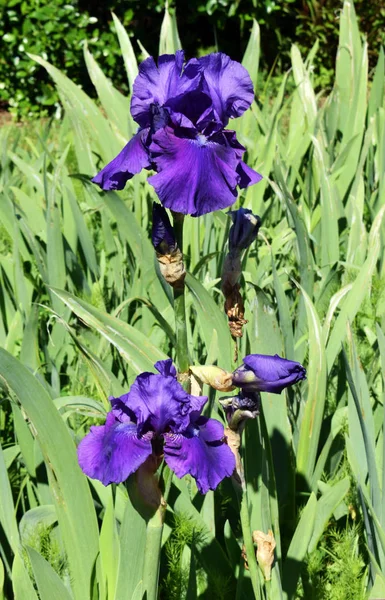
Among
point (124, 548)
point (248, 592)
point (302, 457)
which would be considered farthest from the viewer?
point (302, 457)

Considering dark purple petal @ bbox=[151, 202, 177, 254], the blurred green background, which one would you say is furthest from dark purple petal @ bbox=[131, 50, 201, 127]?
the blurred green background

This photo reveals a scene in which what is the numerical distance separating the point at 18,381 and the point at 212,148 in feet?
1.36

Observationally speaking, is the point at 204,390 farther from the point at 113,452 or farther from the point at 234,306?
the point at 113,452

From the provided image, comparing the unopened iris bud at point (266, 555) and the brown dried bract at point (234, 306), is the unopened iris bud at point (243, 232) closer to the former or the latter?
the brown dried bract at point (234, 306)

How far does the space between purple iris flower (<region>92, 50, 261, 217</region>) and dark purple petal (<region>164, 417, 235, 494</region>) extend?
227 mm

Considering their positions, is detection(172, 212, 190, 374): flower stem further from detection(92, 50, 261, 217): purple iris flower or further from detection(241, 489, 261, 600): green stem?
detection(241, 489, 261, 600): green stem

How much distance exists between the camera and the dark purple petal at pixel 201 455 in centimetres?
68

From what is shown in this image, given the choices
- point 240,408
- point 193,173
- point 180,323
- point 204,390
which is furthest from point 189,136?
point 204,390

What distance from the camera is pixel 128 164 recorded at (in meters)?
0.75

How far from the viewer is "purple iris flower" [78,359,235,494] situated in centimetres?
68

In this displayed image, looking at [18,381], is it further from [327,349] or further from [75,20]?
[75,20]

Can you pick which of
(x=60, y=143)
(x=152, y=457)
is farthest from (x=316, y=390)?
(x=60, y=143)

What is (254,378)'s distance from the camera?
0.76 m

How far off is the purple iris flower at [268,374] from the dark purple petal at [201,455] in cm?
7
